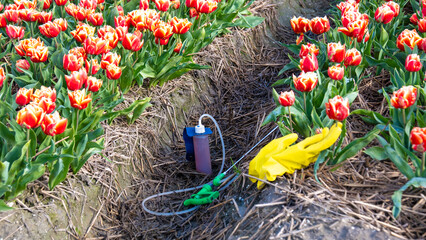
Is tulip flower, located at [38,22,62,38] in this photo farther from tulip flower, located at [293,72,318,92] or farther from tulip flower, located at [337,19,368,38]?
tulip flower, located at [337,19,368,38]

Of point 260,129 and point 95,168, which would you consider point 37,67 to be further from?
point 260,129

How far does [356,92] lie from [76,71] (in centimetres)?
154

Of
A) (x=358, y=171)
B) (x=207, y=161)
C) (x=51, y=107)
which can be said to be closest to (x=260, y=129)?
(x=207, y=161)

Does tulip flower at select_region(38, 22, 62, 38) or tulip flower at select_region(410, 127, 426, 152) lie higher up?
tulip flower at select_region(38, 22, 62, 38)

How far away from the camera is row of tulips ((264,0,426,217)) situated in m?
2.01

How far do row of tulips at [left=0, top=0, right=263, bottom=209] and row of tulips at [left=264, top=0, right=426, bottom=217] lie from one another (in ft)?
2.65

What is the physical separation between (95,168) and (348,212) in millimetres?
1440

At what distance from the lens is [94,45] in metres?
2.60

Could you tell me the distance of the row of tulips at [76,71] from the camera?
84.9 inches

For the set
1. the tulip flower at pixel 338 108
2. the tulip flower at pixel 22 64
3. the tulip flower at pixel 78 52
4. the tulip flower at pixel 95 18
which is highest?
the tulip flower at pixel 95 18

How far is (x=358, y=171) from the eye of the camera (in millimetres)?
2229

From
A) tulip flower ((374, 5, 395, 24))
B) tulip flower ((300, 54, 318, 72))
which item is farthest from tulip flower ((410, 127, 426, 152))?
tulip flower ((374, 5, 395, 24))

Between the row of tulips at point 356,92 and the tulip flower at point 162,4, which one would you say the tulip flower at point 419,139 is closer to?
the row of tulips at point 356,92

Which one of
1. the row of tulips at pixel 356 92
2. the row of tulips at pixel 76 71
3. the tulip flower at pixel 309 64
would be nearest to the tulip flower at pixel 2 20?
the row of tulips at pixel 76 71
